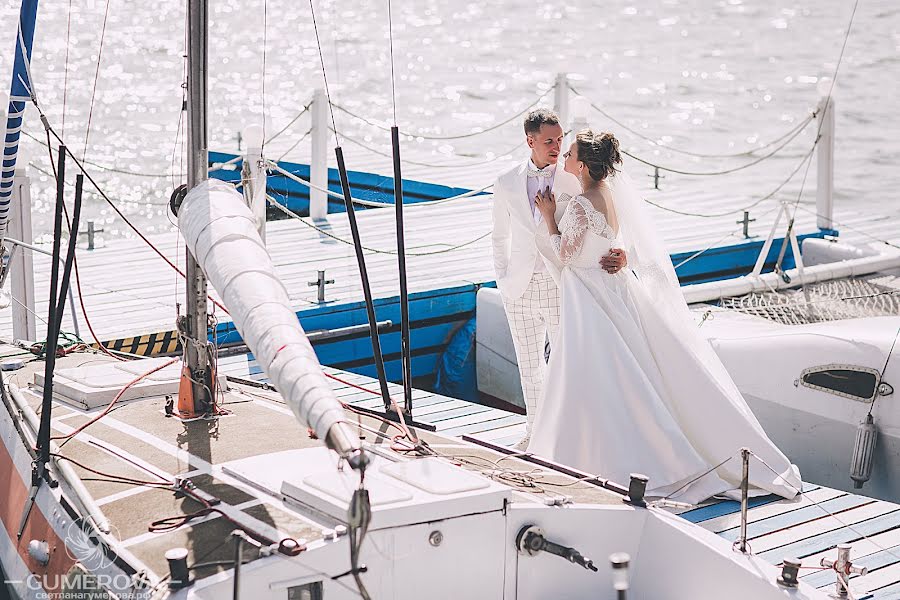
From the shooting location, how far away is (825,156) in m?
9.89

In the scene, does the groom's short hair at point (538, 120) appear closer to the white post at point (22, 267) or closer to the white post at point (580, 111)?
the white post at point (580, 111)

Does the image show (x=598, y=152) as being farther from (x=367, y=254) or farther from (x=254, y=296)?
(x=367, y=254)

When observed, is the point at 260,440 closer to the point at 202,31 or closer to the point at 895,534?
the point at 202,31

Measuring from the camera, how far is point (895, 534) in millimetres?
Answer: 5066

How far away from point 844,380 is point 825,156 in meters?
3.93

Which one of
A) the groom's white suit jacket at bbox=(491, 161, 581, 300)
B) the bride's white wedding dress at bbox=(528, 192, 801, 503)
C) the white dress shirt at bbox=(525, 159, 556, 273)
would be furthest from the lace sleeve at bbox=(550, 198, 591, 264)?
the white dress shirt at bbox=(525, 159, 556, 273)

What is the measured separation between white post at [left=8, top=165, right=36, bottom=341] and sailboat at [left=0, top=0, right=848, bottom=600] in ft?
7.86

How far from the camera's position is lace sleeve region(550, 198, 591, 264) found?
546 cm

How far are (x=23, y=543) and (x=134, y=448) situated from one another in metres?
0.51

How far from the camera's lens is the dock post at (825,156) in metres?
9.63

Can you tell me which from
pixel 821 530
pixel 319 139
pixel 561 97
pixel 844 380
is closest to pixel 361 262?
pixel 821 530

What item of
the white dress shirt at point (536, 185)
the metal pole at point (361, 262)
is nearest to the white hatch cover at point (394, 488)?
the metal pole at point (361, 262)

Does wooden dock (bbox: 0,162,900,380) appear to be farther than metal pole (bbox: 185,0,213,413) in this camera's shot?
Yes

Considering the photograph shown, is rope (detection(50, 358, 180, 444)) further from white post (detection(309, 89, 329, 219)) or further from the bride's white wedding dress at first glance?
white post (detection(309, 89, 329, 219))
